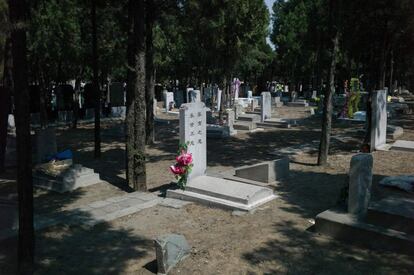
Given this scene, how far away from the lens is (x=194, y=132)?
9539 millimetres

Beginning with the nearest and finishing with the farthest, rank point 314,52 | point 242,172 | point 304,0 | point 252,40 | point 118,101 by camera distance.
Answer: point 242,172 → point 252,40 → point 118,101 → point 314,52 → point 304,0

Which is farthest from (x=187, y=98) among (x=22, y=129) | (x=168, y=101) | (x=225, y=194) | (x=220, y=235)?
(x=22, y=129)

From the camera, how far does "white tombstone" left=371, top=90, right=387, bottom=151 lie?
13.9 metres

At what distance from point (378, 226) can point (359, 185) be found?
2.22 ft

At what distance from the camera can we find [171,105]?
30141 mm

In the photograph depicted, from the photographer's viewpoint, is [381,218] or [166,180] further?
[166,180]

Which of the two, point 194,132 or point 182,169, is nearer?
point 182,169

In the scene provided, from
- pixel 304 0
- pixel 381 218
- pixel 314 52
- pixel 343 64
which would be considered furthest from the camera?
pixel 343 64

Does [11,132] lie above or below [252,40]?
below

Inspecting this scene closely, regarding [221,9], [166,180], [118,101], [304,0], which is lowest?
[166,180]

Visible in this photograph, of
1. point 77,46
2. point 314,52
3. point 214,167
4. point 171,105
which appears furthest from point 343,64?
point 214,167

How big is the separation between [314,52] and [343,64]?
6861 millimetres

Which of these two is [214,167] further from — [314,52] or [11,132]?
[314,52]

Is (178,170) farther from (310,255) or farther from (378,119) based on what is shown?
(378,119)
